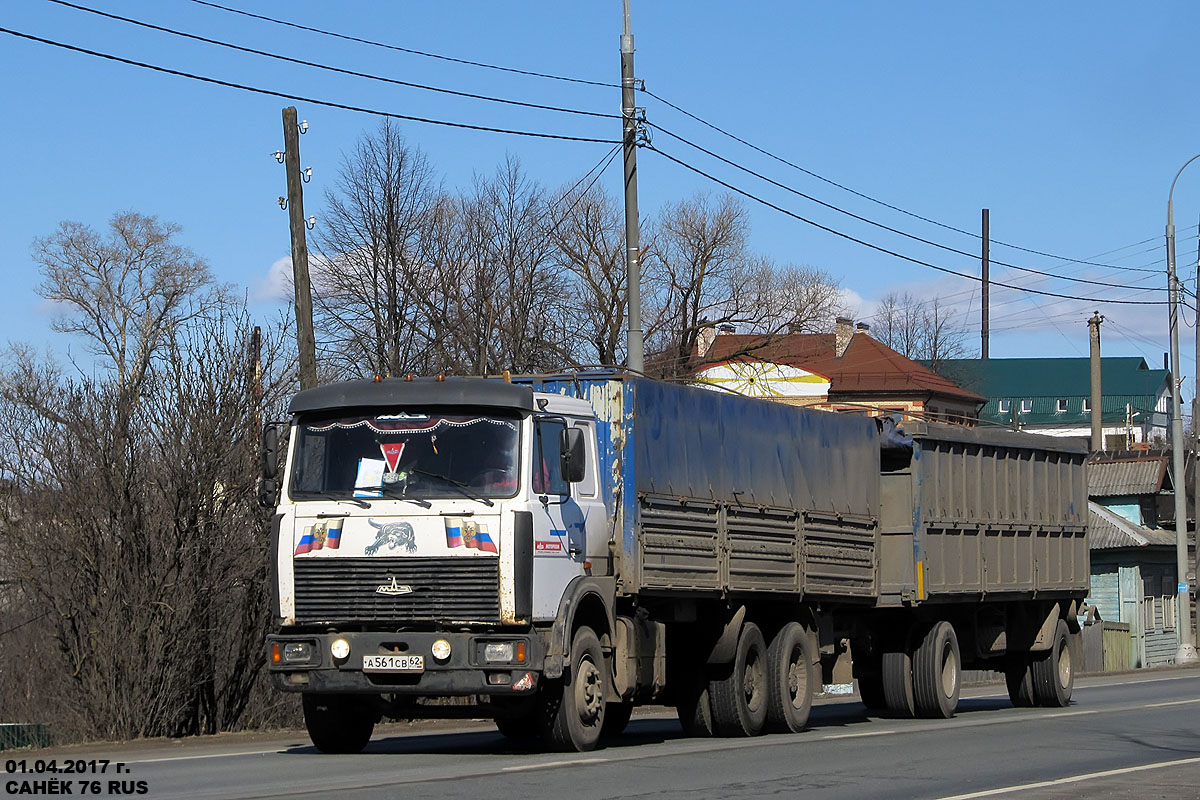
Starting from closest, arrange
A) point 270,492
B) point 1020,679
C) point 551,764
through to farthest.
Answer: point 551,764
point 270,492
point 1020,679

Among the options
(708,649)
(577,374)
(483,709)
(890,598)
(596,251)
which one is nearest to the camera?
(483,709)

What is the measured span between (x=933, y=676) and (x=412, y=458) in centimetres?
880

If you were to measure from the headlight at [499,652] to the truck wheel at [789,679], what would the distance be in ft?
15.6

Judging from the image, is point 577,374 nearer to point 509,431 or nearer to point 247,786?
point 509,431

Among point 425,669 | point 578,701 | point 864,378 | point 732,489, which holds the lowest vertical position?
point 578,701

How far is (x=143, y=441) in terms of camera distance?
1894 cm

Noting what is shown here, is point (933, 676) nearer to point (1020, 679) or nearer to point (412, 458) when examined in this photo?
point (1020, 679)

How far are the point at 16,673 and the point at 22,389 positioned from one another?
340cm

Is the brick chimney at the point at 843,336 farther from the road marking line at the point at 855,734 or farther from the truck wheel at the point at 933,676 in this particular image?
the road marking line at the point at 855,734

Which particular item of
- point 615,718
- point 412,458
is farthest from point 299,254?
point 412,458

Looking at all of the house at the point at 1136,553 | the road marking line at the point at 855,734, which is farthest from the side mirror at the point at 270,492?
the house at the point at 1136,553

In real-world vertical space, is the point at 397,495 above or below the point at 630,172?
below

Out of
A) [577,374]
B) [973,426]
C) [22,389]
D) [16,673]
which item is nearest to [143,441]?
[22,389]

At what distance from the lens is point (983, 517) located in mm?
20547
